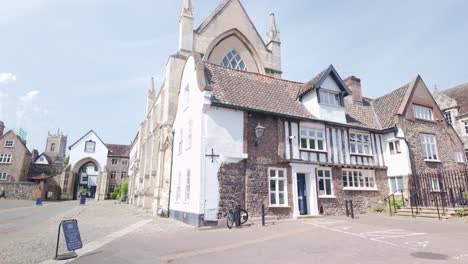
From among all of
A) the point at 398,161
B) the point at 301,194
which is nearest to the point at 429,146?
Answer: the point at 398,161

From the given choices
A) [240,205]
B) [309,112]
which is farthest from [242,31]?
[240,205]

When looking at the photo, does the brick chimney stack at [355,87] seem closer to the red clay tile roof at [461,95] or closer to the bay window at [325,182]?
the bay window at [325,182]

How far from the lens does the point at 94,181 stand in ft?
231

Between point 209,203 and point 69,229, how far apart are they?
22.0 ft

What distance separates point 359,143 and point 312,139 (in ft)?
13.3

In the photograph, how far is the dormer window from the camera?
17.9 meters

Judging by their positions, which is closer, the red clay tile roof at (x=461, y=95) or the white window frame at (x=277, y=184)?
the white window frame at (x=277, y=184)

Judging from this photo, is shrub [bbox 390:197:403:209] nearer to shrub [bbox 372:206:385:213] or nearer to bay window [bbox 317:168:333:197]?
shrub [bbox 372:206:385:213]

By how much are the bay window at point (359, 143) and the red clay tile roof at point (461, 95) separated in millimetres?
22045

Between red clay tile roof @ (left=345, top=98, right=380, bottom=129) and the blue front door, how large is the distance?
5710mm

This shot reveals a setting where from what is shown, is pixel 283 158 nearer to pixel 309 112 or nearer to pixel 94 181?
pixel 309 112

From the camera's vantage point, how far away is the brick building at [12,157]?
Answer: 46.0m

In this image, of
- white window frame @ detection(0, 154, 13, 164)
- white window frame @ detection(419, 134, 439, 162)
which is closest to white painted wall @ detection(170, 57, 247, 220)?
white window frame @ detection(419, 134, 439, 162)

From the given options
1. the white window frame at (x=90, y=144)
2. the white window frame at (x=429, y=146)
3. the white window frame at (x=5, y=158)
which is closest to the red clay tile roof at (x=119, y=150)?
the white window frame at (x=90, y=144)
